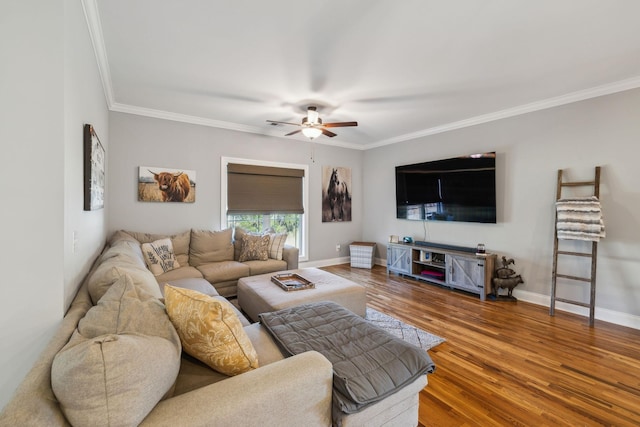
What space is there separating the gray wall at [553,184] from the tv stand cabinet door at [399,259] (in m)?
0.53

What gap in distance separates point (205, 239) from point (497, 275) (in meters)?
4.14

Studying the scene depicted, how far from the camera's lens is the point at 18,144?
1.20 meters

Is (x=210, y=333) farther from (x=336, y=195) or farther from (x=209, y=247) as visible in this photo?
(x=336, y=195)

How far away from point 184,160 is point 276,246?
76.3 inches

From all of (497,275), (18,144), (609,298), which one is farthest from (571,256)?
(18,144)

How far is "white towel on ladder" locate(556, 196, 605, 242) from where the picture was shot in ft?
10.1

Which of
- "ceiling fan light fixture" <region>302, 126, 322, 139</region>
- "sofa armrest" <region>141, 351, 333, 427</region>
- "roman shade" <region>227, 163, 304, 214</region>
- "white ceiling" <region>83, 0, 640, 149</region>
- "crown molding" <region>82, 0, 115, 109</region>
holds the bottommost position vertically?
"sofa armrest" <region>141, 351, 333, 427</region>

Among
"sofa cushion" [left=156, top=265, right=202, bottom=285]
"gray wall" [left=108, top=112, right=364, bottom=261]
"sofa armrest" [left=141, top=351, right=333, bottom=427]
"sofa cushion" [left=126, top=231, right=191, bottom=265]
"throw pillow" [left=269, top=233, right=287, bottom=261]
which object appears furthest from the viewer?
"throw pillow" [left=269, top=233, right=287, bottom=261]

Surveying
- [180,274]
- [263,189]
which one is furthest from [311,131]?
[180,274]

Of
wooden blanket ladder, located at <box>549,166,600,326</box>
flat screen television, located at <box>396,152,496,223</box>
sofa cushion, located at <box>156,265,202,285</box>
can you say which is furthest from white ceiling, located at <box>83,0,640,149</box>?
sofa cushion, located at <box>156,265,202,285</box>

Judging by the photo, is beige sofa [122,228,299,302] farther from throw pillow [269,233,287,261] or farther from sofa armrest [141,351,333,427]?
sofa armrest [141,351,333,427]

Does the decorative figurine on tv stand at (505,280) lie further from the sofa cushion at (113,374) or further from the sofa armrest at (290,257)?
the sofa cushion at (113,374)

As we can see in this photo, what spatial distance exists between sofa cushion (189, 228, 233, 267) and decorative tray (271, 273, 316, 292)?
1204 millimetres

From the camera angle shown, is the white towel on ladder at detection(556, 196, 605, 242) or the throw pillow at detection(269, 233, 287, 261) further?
the throw pillow at detection(269, 233, 287, 261)
